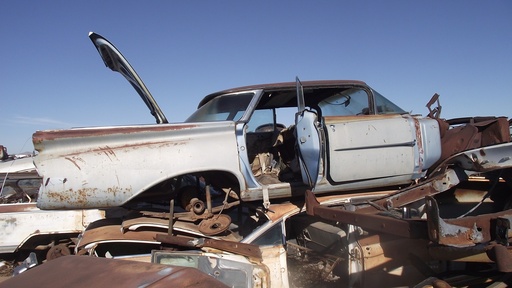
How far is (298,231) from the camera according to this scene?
4098 millimetres

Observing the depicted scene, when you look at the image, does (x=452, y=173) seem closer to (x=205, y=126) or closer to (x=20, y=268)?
(x=205, y=126)

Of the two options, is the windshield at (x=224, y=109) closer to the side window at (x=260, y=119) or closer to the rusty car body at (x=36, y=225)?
the side window at (x=260, y=119)

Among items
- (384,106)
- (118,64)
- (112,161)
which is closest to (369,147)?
(384,106)

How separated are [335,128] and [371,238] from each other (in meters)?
1.05

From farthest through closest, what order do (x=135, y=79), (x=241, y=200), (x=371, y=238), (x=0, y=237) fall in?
(x=0, y=237), (x=135, y=79), (x=241, y=200), (x=371, y=238)

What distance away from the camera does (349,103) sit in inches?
173

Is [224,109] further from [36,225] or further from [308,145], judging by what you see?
[36,225]

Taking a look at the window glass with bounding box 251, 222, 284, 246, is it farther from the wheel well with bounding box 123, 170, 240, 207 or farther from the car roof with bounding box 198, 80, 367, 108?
the car roof with bounding box 198, 80, 367, 108

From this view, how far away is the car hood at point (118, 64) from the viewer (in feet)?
11.3

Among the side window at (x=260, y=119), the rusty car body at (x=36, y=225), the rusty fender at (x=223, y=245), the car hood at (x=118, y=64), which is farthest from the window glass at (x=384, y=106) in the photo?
the rusty car body at (x=36, y=225)

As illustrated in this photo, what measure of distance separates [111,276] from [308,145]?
2.16 metres

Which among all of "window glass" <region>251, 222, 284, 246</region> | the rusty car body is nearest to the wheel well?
"window glass" <region>251, 222, 284, 246</region>

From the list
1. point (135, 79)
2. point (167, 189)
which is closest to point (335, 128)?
point (167, 189)

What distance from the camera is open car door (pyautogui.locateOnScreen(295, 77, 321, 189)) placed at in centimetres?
334
